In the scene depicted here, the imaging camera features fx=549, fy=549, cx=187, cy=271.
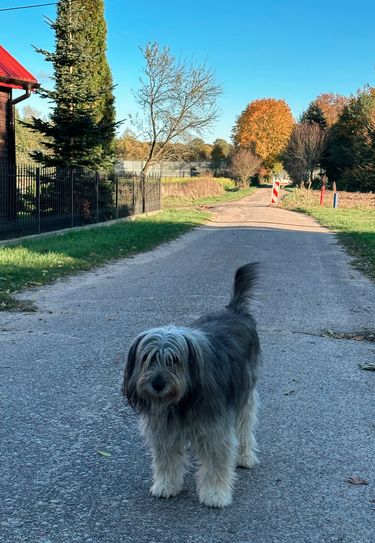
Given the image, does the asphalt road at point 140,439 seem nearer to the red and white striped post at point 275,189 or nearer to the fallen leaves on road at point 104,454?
the fallen leaves on road at point 104,454

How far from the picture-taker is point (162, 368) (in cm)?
256

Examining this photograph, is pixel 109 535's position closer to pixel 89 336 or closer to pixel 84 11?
pixel 89 336

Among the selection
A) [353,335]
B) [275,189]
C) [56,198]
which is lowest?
[353,335]

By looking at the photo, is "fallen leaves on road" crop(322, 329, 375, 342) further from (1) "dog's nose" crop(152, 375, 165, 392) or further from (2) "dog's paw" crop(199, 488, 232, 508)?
(1) "dog's nose" crop(152, 375, 165, 392)

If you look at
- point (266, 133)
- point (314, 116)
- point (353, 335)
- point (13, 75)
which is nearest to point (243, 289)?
point (353, 335)

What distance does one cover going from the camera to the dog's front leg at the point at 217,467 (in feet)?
9.53

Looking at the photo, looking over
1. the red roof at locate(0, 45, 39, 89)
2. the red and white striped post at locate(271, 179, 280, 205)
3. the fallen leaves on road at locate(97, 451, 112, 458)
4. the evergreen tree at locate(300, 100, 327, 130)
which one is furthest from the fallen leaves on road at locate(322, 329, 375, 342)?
the evergreen tree at locate(300, 100, 327, 130)

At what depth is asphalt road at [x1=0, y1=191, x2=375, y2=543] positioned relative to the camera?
111 inches

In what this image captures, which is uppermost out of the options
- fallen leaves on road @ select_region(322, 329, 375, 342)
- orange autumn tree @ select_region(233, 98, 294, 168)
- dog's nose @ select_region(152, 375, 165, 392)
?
orange autumn tree @ select_region(233, 98, 294, 168)

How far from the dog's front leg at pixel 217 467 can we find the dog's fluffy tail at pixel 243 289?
39.3 inches

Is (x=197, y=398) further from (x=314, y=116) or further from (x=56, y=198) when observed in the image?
(x=314, y=116)

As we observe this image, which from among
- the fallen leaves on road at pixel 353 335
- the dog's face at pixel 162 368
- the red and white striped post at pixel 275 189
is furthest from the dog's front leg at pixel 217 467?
the red and white striped post at pixel 275 189

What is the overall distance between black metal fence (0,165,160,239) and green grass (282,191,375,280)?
8.93 metres

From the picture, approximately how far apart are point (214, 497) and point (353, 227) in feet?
68.1
